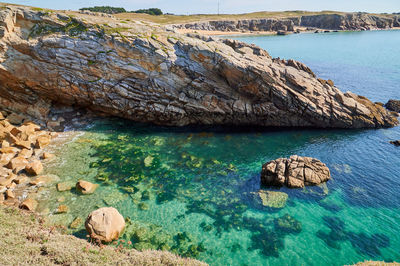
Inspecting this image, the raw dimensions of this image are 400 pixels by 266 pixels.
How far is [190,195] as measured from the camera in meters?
23.8

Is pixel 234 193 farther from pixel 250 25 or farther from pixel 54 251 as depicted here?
pixel 250 25

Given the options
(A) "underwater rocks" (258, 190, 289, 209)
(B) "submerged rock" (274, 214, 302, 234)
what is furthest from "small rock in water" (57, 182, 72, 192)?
(B) "submerged rock" (274, 214, 302, 234)

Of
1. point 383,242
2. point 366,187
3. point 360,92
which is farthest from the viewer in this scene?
point 360,92

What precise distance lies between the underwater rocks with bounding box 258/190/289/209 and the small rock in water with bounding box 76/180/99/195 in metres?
16.8

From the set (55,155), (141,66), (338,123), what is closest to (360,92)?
(338,123)

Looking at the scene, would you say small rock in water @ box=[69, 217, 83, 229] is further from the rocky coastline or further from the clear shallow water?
the rocky coastline

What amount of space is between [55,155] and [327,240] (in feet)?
98.2

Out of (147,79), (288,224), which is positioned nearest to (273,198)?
(288,224)

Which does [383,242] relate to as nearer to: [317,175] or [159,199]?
[317,175]

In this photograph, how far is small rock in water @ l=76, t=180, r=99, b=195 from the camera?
2312cm

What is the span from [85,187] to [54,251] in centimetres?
880

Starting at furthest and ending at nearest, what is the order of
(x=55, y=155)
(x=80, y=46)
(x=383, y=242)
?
1. (x=80, y=46)
2. (x=55, y=155)
3. (x=383, y=242)

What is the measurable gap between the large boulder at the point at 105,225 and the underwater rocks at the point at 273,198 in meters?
13.3

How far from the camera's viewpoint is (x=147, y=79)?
118ft
